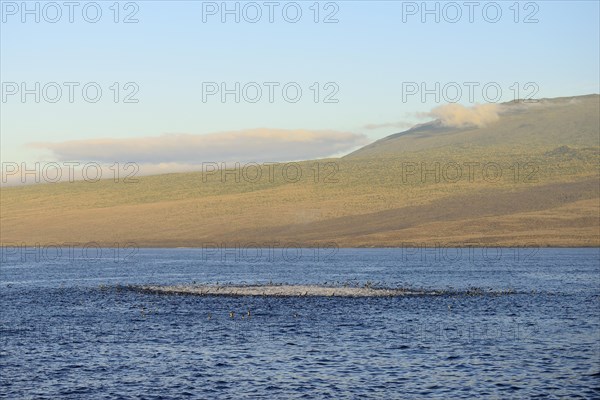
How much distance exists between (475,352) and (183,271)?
87807mm

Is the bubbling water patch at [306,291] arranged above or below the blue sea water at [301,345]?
above

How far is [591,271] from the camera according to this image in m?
121

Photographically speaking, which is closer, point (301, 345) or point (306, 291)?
point (301, 345)

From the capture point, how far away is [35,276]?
4793 inches

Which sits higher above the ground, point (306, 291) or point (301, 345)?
point (306, 291)

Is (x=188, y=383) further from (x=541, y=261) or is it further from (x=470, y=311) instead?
(x=541, y=261)

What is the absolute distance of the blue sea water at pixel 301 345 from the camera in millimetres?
36875

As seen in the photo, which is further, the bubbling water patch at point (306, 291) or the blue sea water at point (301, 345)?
the bubbling water patch at point (306, 291)

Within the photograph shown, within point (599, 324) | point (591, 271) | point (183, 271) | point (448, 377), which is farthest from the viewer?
point (183, 271)

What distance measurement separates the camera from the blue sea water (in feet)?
121

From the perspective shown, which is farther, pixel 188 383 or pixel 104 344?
pixel 104 344

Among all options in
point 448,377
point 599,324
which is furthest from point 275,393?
point 599,324

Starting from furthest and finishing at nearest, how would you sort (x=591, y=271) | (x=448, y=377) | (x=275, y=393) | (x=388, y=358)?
(x=591, y=271) → (x=388, y=358) → (x=448, y=377) → (x=275, y=393)

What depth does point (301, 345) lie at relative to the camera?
159 feet
